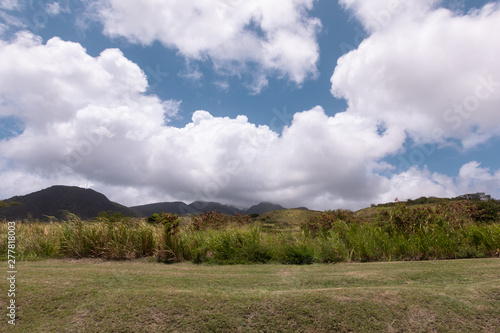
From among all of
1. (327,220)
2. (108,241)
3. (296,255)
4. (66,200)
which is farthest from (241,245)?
(66,200)

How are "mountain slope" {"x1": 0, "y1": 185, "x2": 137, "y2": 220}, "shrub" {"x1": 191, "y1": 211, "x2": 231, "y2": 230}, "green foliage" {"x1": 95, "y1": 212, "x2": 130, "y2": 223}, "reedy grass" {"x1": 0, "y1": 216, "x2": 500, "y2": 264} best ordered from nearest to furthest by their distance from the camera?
1. "reedy grass" {"x1": 0, "y1": 216, "x2": 500, "y2": 264}
2. "green foliage" {"x1": 95, "y1": 212, "x2": 130, "y2": 223}
3. "shrub" {"x1": 191, "y1": 211, "x2": 231, "y2": 230}
4. "mountain slope" {"x1": 0, "y1": 185, "x2": 137, "y2": 220}

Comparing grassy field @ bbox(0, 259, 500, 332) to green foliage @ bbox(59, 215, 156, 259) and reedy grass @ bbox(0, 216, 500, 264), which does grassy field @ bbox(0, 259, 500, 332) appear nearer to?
reedy grass @ bbox(0, 216, 500, 264)

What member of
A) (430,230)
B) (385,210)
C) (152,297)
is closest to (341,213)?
(385,210)

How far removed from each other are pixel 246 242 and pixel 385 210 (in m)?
6.57

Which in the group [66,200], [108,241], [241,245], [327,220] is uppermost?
[66,200]

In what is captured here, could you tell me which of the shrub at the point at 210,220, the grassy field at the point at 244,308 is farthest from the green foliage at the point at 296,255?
the shrub at the point at 210,220

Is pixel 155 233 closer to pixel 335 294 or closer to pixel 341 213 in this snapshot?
pixel 335 294

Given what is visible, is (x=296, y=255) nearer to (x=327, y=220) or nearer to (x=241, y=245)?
(x=241, y=245)

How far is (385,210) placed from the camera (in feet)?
42.6

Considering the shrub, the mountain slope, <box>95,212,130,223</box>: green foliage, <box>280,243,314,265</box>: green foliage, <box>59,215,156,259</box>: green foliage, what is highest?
the mountain slope

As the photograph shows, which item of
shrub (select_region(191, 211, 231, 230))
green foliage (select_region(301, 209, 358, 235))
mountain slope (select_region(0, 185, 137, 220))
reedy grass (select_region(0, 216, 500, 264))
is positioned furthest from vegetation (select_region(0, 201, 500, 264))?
mountain slope (select_region(0, 185, 137, 220))

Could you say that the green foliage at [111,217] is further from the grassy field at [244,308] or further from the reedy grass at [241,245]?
the grassy field at [244,308]

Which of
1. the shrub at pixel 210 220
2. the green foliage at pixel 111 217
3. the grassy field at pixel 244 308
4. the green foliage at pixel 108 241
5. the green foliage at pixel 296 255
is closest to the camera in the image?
the grassy field at pixel 244 308

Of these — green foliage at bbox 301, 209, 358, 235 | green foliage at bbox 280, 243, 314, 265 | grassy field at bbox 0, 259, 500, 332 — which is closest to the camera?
grassy field at bbox 0, 259, 500, 332
